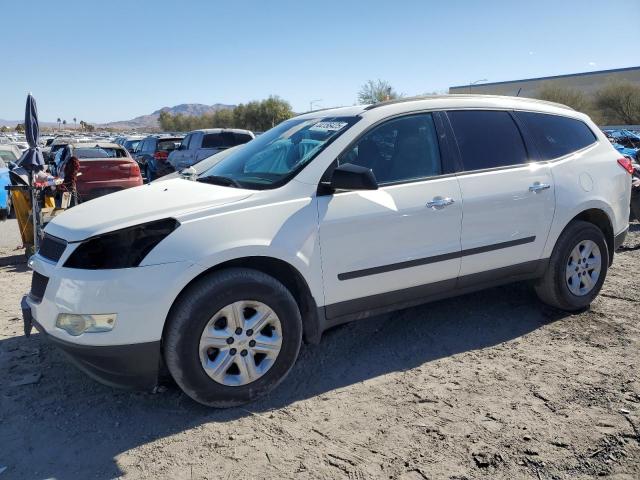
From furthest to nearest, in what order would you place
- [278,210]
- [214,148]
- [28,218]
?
[214,148]
[28,218]
[278,210]

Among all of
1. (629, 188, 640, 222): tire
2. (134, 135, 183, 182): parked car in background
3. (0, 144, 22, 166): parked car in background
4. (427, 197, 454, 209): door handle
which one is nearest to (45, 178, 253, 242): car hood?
(427, 197, 454, 209): door handle

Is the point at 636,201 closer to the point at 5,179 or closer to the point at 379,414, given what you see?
the point at 379,414

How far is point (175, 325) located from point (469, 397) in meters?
1.91

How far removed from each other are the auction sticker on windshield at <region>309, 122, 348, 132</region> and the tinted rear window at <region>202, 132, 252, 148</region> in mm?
12363

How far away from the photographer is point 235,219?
3373mm

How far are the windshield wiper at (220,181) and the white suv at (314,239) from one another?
0.07ft

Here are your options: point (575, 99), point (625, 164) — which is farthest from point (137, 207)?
point (575, 99)

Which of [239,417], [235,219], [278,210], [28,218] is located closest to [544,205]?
[278,210]

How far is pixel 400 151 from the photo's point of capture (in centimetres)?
410

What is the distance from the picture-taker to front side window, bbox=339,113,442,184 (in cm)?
396

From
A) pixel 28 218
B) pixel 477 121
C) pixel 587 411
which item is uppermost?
pixel 477 121

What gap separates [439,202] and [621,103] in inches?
2505

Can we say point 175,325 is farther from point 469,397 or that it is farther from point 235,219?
point 469,397

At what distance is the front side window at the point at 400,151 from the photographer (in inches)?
156
